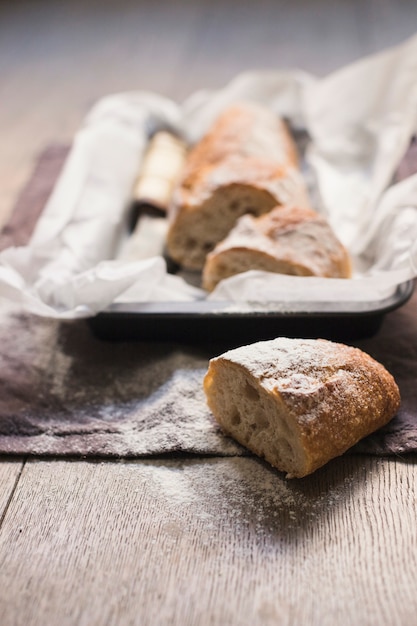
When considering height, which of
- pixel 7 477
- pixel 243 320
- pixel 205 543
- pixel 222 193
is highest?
pixel 222 193

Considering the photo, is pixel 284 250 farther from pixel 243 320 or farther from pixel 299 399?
pixel 299 399

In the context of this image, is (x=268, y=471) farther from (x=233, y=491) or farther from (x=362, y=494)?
(x=362, y=494)

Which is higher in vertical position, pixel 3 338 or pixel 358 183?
pixel 358 183

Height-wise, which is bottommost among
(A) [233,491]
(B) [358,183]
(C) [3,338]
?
(C) [3,338]

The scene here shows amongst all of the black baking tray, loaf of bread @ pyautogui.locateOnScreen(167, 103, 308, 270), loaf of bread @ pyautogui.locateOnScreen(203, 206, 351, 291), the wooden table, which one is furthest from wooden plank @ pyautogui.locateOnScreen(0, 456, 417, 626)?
loaf of bread @ pyautogui.locateOnScreen(167, 103, 308, 270)

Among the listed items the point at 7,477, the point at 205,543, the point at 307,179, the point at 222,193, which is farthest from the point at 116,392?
the point at 307,179

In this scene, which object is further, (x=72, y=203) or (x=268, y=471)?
(x=72, y=203)

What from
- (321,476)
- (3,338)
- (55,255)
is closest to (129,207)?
(55,255)
